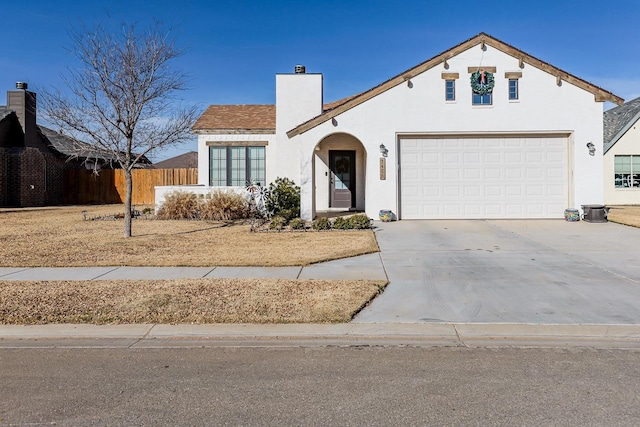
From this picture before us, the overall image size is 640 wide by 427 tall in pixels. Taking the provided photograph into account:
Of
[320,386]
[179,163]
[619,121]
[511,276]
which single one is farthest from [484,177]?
[179,163]

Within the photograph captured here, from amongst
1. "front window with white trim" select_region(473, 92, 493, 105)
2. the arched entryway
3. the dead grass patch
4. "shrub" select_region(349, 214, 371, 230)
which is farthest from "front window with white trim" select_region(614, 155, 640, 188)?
the dead grass patch

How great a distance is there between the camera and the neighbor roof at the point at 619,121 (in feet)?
81.7

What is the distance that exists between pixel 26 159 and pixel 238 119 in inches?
556

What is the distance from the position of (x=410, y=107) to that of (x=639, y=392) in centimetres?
1372

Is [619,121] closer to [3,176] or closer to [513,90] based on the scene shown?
[513,90]

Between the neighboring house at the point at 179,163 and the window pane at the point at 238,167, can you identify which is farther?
the neighboring house at the point at 179,163

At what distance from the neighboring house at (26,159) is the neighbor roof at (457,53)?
1540cm

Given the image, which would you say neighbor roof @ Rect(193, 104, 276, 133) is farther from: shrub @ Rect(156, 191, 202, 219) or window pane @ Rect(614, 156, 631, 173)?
window pane @ Rect(614, 156, 631, 173)

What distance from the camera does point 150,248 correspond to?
11336 mm

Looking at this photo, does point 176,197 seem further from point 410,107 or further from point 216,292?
point 216,292

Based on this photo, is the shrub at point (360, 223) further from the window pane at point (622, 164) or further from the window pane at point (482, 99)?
the window pane at point (622, 164)

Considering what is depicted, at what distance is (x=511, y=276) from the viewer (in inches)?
320

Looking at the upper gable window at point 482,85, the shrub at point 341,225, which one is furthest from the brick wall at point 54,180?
the upper gable window at point 482,85

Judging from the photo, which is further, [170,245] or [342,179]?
[342,179]
